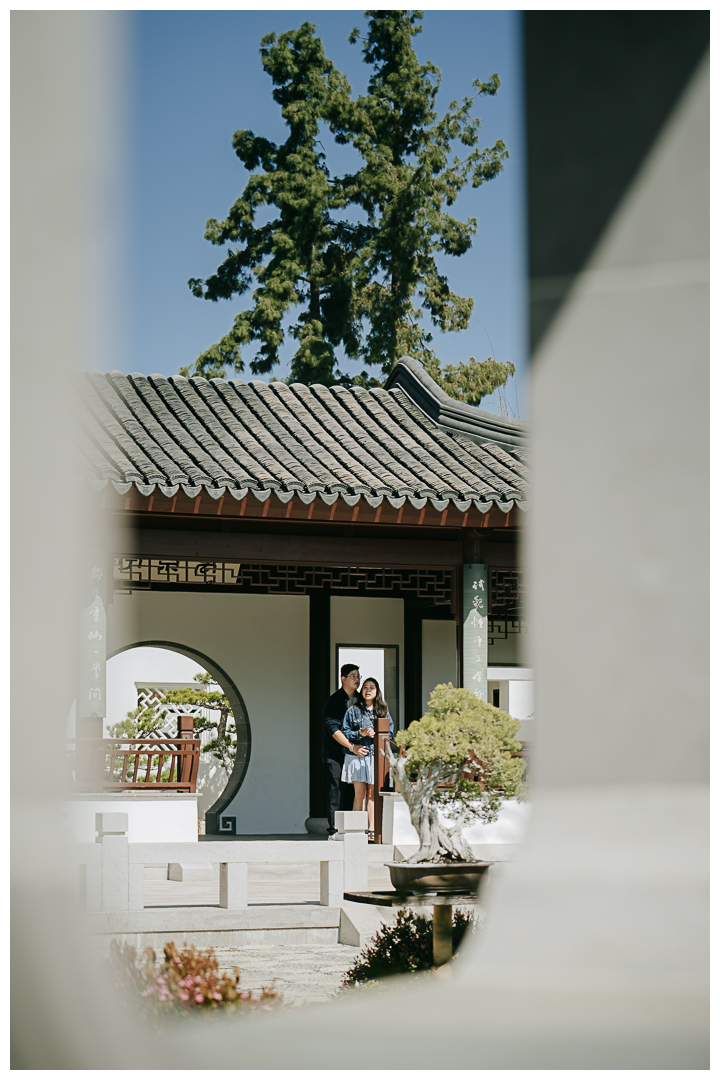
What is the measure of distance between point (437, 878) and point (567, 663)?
3.07 metres

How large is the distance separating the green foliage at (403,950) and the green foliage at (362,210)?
575 inches

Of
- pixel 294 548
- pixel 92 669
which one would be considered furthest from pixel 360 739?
pixel 92 669

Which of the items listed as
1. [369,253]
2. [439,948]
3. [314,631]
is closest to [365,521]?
[314,631]

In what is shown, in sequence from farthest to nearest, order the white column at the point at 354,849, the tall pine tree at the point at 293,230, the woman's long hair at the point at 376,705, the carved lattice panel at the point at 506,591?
the tall pine tree at the point at 293,230 → the carved lattice panel at the point at 506,591 → the woman's long hair at the point at 376,705 → the white column at the point at 354,849

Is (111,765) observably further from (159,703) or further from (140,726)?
(159,703)

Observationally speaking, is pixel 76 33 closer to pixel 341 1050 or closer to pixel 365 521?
pixel 341 1050

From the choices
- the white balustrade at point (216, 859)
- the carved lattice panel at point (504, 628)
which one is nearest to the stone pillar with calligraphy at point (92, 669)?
the white balustrade at point (216, 859)

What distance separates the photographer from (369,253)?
19141 millimetres

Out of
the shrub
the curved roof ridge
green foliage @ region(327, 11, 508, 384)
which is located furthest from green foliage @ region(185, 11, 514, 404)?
the shrub

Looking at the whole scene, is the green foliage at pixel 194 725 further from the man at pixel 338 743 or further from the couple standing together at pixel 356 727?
the couple standing together at pixel 356 727

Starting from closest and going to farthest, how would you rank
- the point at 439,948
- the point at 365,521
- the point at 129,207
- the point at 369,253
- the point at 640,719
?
the point at 640,719 → the point at 129,207 → the point at 439,948 → the point at 365,521 → the point at 369,253

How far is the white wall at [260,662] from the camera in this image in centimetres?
1034

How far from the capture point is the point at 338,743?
8.58 m

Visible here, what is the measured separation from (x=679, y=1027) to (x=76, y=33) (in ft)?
4.41
